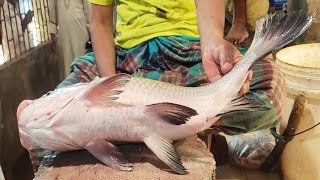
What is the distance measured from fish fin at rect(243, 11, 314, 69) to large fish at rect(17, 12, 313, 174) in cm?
2

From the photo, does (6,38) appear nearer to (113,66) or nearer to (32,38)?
(32,38)

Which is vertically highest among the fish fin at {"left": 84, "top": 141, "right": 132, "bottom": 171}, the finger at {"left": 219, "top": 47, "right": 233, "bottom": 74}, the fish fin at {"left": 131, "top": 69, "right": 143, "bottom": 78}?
the finger at {"left": 219, "top": 47, "right": 233, "bottom": 74}

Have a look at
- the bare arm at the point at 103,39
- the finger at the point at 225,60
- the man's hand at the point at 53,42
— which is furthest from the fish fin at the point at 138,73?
the man's hand at the point at 53,42

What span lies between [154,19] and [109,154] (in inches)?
30.2

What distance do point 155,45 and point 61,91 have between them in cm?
62

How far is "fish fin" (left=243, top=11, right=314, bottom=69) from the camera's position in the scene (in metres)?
1.29

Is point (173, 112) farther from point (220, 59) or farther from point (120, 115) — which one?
point (220, 59)

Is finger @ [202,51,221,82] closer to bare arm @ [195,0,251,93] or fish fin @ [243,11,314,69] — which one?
bare arm @ [195,0,251,93]

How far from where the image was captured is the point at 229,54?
1373 mm

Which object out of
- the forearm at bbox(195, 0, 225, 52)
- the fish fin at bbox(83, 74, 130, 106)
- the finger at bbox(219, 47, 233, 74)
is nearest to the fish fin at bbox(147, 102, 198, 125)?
the fish fin at bbox(83, 74, 130, 106)

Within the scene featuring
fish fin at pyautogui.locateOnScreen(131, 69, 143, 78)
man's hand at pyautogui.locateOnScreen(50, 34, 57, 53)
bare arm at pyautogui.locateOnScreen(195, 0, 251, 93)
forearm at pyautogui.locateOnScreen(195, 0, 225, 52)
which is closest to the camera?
bare arm at pyautogui.locateOnScreen(195, 0, 251, 93)

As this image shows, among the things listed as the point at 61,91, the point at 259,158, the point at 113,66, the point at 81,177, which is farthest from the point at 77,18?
the point at 81,177

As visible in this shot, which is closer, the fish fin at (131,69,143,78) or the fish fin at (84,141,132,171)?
the fish fin at (84,141,132,171)

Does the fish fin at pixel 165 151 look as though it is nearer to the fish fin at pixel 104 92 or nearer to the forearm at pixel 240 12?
the fish fin at pixel 104 92
